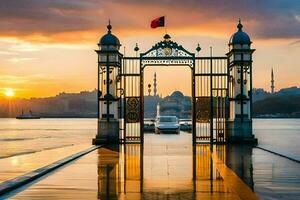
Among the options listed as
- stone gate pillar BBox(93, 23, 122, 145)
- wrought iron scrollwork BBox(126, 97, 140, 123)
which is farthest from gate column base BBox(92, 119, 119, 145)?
wrought iron scrollwork BBox(126, 97, 140, 123)

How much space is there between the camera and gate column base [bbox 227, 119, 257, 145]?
102 feet

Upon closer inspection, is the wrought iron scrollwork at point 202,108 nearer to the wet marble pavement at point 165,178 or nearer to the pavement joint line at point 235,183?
the wet marble pavement at point 165,178

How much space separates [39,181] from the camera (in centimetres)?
1509

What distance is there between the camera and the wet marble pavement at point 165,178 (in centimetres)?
1295

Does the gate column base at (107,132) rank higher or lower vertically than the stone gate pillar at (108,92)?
lower

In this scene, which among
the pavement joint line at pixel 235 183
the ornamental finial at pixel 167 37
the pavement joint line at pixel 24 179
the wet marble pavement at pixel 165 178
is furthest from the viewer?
the ornamental finial at pixel 167 37

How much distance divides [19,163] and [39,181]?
6045mm

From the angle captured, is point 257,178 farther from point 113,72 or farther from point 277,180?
point 113,72

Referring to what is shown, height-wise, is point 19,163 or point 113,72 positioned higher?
point 113,72

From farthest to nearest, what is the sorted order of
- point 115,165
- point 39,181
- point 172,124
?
point 172,124 < point 115,165 < point 39,181

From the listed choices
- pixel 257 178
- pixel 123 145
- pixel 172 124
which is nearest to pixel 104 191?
pixel 257 178

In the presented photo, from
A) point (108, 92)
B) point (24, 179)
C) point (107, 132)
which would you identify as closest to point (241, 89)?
point (108, 92)

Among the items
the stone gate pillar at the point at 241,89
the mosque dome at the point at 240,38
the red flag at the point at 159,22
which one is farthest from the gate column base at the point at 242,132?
the red flag at the point at 159,22

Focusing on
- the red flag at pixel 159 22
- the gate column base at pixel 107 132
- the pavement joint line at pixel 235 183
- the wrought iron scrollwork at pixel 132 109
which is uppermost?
the red flag at pixel 159 22
